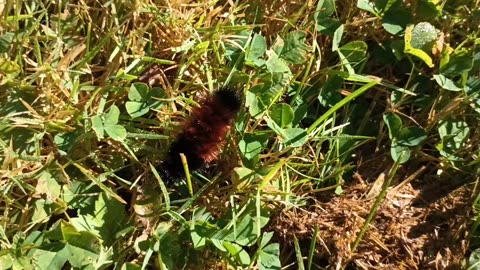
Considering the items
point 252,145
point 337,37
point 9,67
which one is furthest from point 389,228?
point 9,67

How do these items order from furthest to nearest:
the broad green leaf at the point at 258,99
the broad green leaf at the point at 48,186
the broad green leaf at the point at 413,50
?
the broad green leaf at the point at 413,50
the broad green leaf at the point at 258,99
the broad green leaf at the point at 48,186

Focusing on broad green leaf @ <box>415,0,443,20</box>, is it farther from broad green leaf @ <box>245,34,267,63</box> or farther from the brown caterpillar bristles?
the brown caterpillar bristles

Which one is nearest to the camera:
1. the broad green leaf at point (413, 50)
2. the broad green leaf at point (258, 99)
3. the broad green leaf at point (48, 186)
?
the broad green leaf at point (48, 186)

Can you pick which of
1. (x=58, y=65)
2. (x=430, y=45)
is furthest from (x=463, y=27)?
(x=58, y=65)

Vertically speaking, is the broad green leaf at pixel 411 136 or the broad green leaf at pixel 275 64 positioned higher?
the broad green leaf at pixel 275 64

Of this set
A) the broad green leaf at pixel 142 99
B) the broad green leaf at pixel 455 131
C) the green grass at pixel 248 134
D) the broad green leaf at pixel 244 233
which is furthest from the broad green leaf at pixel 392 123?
the broad green leaf at pixel 142 99

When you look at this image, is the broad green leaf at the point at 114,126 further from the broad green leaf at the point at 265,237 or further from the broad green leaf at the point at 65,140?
the broad green leaf at the point at 265,237

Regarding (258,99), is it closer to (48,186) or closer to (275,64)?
(275,64)
